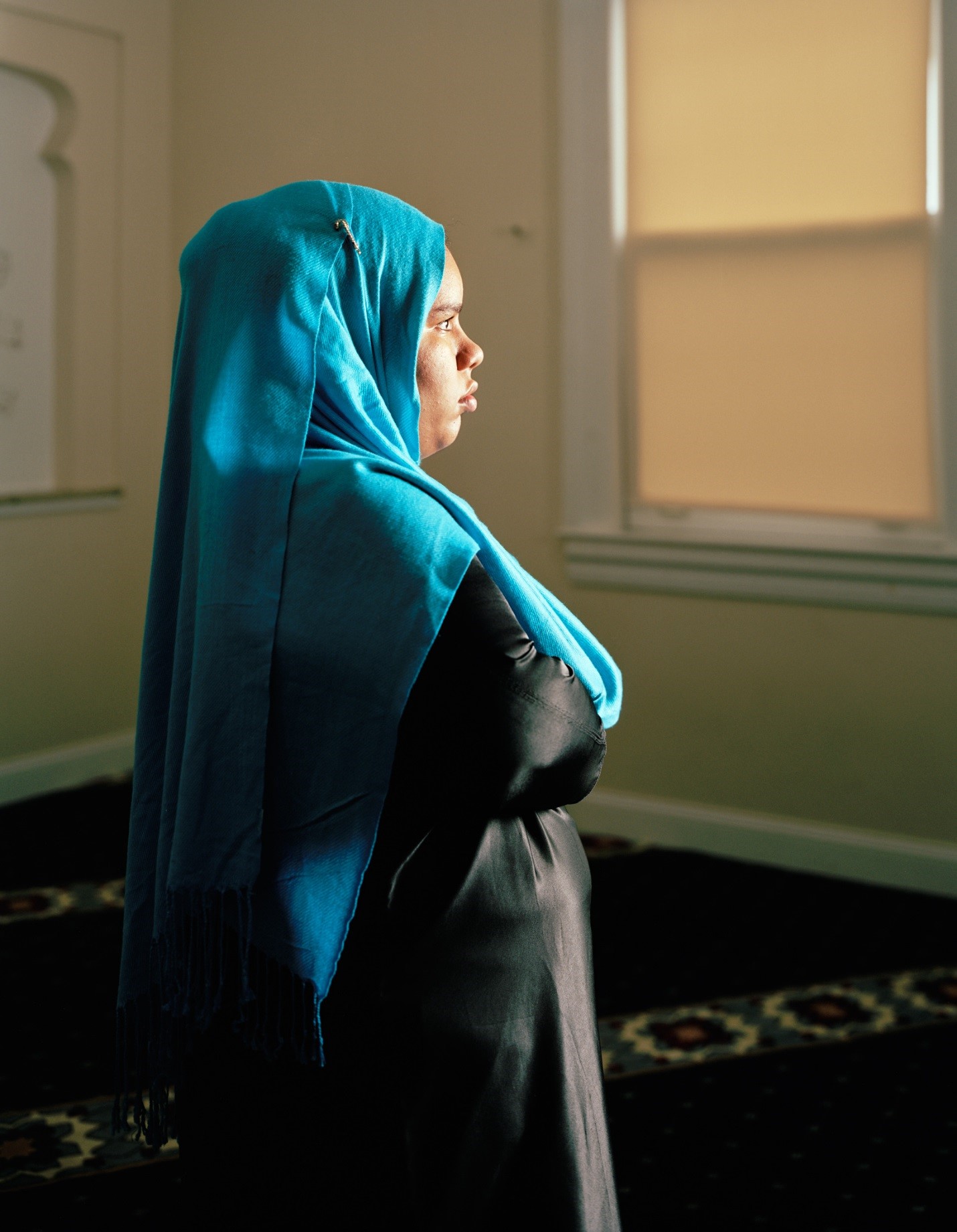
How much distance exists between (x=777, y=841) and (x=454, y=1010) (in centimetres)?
248

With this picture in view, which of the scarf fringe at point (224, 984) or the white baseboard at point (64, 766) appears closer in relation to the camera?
the scarf fringe at point (224, 984)

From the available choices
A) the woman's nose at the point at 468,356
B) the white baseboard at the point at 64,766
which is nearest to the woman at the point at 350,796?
the woman's nose at the point at 468,356

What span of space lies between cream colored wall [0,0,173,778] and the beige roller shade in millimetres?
1733

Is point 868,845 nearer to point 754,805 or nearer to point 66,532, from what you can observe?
point 754,805

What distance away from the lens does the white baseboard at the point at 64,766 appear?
3885 millimetres

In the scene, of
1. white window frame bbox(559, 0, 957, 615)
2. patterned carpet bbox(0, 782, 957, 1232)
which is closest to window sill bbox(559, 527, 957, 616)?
white window frame bbox(559, 0, 957, 615)

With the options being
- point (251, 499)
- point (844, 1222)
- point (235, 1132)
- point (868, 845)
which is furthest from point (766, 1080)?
point (251, 499)

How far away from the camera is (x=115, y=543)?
4176mm

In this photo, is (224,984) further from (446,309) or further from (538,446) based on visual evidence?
(538,446)

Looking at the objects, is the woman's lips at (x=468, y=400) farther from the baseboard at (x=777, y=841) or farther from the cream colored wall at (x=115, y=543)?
the cream colored wall at (x=115, y=543)

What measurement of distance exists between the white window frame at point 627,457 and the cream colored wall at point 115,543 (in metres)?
1.54

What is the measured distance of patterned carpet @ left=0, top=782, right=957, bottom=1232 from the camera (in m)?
1.90

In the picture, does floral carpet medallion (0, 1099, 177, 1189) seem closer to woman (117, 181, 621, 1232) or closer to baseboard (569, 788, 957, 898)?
woman (117, 181, 621, 1232)

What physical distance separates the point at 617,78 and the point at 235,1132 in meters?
3.01
